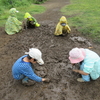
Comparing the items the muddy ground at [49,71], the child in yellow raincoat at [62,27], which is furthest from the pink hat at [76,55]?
the child in yellow raincoat at [62,27]

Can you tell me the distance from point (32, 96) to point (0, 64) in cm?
165

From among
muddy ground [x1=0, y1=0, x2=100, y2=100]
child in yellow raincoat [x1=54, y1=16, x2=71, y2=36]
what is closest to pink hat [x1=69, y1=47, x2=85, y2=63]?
Answer: muddy ground [x1=0, y1=0, x2=100, y2=100]

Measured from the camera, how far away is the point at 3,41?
490 centimetres

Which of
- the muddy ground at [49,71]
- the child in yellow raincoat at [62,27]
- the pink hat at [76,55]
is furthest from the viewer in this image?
the child in yellow raincoat at [62,27]

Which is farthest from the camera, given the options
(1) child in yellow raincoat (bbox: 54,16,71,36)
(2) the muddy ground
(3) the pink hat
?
(1) child in yellow raincoat (bbox: 54,16,71,36)

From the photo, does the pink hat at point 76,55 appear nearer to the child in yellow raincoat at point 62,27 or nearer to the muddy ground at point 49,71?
the muddy ground at point 49,71

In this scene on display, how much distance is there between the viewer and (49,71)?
3072mm

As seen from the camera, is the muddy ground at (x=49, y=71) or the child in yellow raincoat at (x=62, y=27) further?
the child in yellow raincoat at (x=62, y=27)

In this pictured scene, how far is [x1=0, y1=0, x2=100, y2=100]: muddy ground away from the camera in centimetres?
245

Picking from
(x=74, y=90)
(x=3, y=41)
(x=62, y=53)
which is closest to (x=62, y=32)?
(x=62, y=53)

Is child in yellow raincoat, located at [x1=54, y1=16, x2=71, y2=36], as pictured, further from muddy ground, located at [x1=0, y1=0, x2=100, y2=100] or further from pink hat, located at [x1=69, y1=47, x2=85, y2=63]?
pink hat, located at [x1=69, y1=47, x2=85, y2=63]

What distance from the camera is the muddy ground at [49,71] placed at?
2447 mm

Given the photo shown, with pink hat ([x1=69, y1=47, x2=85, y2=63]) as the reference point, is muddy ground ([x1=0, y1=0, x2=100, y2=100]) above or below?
below

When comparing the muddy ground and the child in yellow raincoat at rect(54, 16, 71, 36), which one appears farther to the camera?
the child in yellow raincoat at rect(54, 16, 71, 36)
